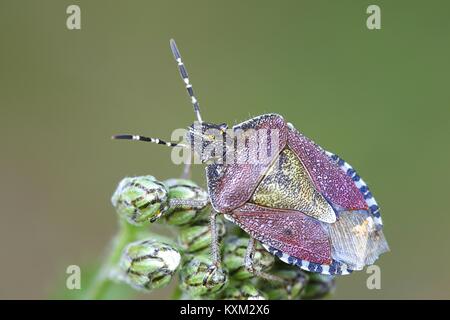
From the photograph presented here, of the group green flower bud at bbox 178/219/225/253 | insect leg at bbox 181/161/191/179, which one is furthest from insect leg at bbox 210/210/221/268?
insect leg at bbox 181/161/191/179

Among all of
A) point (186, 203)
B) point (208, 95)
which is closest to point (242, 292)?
point (186, 203)

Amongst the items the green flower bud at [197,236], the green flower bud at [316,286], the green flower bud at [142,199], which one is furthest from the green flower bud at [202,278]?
the green flower bud at [316,286]

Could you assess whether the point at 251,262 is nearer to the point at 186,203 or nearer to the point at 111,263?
the point at 186,203

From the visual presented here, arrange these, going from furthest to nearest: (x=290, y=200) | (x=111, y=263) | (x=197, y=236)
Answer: (x=111, y=263) → (x=197, y=236) → (x=290, y=200)

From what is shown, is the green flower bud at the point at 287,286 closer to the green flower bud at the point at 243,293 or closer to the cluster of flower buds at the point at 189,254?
the cluster of flower buds at the point at 189,254
